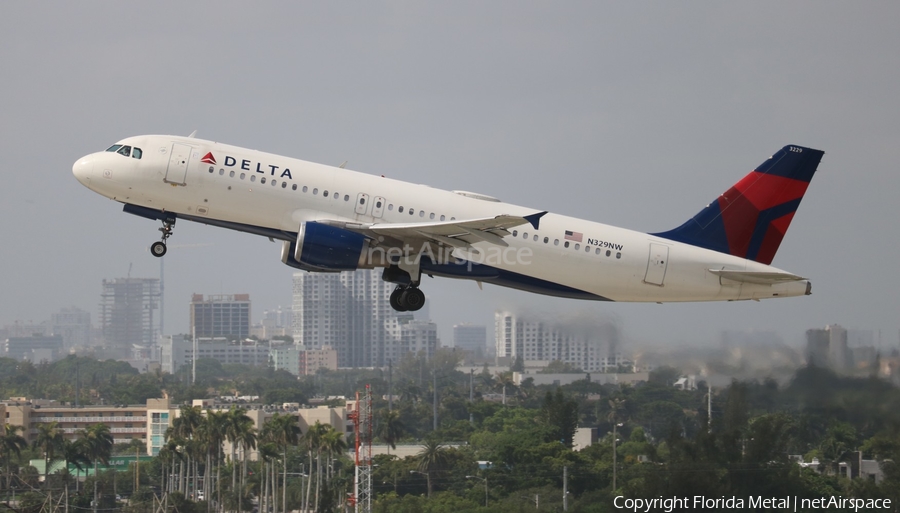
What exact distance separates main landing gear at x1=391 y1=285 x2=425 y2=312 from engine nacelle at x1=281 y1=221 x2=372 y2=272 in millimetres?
2575

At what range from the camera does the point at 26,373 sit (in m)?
194

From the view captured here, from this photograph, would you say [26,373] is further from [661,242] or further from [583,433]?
[661,242]

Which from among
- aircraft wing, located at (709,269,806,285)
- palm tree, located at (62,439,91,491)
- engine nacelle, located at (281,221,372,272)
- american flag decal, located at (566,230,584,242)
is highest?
american flag decal, located at (566,230,584,242)

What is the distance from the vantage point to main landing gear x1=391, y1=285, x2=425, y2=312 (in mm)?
37375

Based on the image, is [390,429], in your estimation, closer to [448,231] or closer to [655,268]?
[655,268]

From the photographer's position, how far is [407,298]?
3747 cm

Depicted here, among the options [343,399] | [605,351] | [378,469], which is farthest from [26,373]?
[605,351]

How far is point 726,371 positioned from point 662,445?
5.49m

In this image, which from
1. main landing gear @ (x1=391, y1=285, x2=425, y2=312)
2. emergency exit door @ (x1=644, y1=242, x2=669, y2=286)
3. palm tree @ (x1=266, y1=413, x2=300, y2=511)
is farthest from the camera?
palm tree @ (x1=266, y1=413, x2=300, y2=511)

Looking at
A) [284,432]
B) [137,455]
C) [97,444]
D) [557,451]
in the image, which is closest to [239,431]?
[284,432]

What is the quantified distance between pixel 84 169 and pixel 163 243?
366 centimetres

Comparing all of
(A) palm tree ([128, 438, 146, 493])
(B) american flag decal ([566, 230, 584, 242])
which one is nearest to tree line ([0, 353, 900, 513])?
(A) palm tree ([128, 438, 146, 493])

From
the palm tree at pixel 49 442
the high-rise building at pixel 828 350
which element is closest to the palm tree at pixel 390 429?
the palm tree at pixel 49 442

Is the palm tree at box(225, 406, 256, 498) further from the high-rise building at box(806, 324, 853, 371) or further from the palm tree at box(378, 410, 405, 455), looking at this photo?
the high-rise building at box(806, 324, 853, 371)
